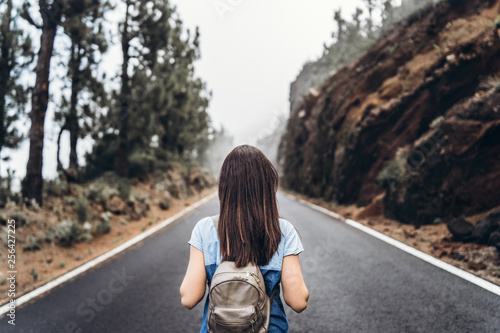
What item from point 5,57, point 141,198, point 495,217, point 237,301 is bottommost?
point 141,198

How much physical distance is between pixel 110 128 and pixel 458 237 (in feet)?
52.5

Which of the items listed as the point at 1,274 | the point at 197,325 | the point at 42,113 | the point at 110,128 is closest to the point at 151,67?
the point at 110,128

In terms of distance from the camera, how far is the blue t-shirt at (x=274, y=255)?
1864 mm

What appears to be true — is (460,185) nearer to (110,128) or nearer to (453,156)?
(453,156)

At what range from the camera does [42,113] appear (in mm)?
9852

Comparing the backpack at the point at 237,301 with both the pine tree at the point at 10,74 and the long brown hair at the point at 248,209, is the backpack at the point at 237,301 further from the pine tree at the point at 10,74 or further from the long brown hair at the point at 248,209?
the pine tree at the point at 10,74

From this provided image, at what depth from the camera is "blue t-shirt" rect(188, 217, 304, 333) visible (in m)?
1.86

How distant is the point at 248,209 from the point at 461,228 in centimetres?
639

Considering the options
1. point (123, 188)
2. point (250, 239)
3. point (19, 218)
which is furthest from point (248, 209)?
point (123, 188)

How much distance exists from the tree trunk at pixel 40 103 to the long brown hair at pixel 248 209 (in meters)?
9.48

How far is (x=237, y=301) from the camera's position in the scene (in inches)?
65.5

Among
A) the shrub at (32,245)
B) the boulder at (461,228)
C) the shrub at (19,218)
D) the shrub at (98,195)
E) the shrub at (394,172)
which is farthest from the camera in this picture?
the shrub at (98,195)

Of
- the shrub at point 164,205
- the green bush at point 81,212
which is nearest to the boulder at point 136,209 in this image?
the shrub at point 164,205

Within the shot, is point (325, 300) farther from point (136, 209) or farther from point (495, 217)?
point (136, 209)
